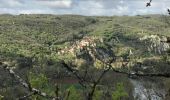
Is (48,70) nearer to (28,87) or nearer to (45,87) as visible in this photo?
(45,87)

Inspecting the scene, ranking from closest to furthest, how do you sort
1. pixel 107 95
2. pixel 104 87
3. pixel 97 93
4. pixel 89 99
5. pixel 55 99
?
pixel 55 99
pixel 89 99
pixel 97 93
pixel 107 95
pixel 104 87

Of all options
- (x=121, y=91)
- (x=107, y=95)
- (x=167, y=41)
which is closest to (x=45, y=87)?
(x=121, y=91)

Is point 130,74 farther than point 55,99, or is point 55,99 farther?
point 130,74

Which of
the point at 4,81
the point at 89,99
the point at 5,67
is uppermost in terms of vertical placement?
the point at 5,67

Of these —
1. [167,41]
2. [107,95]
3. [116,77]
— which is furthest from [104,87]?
[167,41]

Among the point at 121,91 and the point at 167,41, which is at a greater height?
the point at 167,41

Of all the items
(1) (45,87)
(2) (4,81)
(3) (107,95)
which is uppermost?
(1) (45,87)

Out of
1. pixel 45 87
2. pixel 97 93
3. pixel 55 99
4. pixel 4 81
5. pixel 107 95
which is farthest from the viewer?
pixel 4 81

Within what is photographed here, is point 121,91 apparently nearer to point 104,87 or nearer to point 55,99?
point 104,87

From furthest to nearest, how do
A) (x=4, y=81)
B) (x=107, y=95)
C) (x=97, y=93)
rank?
(x=4, y=81) → (x=107, y=95) → (x=97, y=93)
